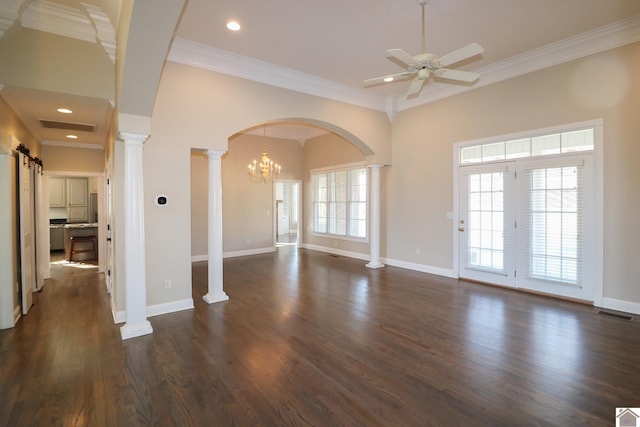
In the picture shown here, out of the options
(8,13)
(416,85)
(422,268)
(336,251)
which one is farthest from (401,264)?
(8,13)

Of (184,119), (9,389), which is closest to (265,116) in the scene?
(184,119)

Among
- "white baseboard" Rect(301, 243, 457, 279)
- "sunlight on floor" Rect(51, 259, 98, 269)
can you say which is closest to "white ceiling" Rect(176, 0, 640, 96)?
"white baseboard" Rect(301, 243, 457, 279)

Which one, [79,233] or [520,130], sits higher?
[520,130]

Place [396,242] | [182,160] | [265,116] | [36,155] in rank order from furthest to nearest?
[396,242]
[36,155]
[265,116]
[182,160]

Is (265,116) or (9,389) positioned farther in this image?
(265,116)

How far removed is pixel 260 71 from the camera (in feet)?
15.6

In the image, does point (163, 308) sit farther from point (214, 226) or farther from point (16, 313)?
point (16, 313)

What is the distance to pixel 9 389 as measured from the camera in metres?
2.41

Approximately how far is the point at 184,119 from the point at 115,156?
3.11 ft

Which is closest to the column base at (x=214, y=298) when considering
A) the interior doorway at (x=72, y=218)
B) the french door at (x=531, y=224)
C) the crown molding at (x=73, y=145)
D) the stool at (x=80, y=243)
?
the french door at (x=531, y=224)

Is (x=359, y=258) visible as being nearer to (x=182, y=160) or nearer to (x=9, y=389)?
(x=182, y=160)

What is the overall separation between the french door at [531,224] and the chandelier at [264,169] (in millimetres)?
4384

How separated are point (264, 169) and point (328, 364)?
5.62 metres

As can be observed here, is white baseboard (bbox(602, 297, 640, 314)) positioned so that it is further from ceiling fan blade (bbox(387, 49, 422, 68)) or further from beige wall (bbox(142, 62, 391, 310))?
beige wall (bbox(142, 62, 391, 310))
